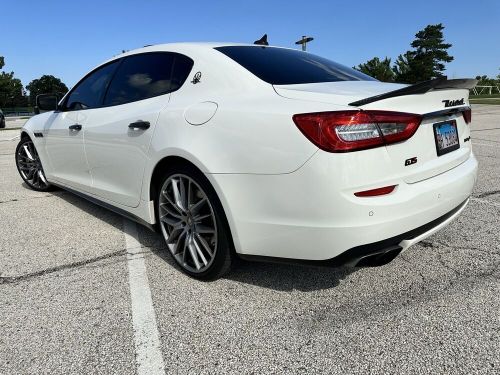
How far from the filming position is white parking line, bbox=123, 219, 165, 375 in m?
2.05

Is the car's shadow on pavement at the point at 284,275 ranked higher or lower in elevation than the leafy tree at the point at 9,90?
lower

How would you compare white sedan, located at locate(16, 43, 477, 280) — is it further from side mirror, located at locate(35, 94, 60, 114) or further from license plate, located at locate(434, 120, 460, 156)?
side mirror, located at locate(35, 94, 60, 114)

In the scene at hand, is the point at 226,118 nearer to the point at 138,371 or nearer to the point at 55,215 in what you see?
the point at 138,371

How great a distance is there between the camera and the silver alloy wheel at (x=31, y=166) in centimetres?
543

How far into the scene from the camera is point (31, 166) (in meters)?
5.61

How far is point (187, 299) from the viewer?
264cm

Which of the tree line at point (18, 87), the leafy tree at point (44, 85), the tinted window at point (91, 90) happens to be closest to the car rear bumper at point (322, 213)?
the tinted window at point (91, 90)

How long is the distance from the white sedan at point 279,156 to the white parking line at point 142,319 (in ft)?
0.97

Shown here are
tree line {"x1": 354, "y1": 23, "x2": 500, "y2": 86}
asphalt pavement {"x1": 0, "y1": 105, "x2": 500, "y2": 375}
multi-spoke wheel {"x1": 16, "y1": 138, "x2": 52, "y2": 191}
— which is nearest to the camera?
asphalt pavement {"x1": 0, "y1": 105, "x2": 500, "y2": 375}

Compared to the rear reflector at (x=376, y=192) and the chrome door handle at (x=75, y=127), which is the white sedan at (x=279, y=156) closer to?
the rear reflector at (x=376, y=192)

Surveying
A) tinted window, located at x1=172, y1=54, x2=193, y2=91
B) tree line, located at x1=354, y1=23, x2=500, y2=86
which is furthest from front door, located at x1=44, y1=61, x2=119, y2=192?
tree line, located at x1=354, y1=23, x2=500, y2=86

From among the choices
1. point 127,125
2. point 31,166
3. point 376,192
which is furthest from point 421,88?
point 31,166

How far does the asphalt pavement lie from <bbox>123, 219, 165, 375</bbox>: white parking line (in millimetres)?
11

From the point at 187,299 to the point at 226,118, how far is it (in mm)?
1128
